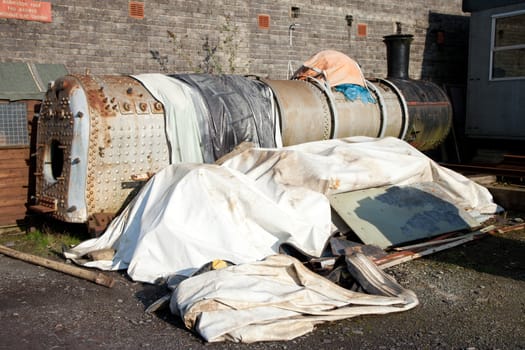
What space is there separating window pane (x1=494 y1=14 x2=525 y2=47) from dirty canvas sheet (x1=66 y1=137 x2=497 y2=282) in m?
5.64

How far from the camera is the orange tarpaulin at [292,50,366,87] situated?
9.10 metres

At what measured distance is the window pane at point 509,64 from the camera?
1135cm

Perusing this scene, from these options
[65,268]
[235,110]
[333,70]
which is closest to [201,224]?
[65,268]

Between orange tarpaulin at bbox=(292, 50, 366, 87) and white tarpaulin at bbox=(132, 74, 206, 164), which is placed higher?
orange tarpaulin at bbox=(292, 50, 366, 87)

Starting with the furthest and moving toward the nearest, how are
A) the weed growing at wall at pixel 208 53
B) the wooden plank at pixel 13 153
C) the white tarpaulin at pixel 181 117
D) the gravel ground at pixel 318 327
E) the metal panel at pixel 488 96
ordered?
1. the weed growing at wall at pixel 208 53
2. the metal panel at pixel 488 96
3. the wooden plank at pixel 13 153
4. the white tarpaulin at pixel 181 117
5. the gravel ground at pixel 318 327

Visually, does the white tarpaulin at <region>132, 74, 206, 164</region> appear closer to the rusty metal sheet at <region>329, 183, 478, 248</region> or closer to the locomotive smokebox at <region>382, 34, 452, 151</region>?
the rusty metal sheet at <region>329, 183, 478, 248</region>

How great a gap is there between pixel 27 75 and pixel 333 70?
17.4ft

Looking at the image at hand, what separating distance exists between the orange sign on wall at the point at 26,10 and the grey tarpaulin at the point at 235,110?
15.6 ft

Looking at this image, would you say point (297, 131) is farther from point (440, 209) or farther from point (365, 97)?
point (440, 209)

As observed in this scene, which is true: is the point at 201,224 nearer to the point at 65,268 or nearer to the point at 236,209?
the point at 236,209

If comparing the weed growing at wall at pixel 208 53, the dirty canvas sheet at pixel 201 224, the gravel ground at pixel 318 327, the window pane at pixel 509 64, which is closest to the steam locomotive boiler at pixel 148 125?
the dirty canvas sheet at pixel 201 224

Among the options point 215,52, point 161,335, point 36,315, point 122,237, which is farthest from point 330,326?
point 215,52

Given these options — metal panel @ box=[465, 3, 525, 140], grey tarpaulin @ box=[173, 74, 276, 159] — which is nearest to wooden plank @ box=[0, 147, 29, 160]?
grey tarpaulin @ box=[173, 74, 276, 159]

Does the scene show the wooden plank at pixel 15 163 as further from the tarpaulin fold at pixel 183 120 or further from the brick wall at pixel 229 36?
the brick wall at pixel 229 36
